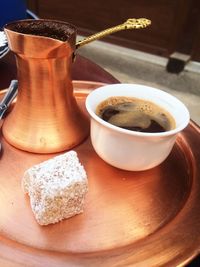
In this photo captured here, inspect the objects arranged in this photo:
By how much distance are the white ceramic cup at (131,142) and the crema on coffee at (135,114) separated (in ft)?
0.04

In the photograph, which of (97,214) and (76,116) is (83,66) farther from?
(97,214)

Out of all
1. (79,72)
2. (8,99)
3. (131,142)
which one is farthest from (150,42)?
(131,142)

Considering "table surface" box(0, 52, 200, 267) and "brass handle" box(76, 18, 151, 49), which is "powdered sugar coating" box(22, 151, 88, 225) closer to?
"brass handle" box(76, 18, 151, 49)

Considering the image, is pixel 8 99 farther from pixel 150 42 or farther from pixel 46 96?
pixel 150 42

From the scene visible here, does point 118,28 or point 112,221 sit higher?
point 118,28

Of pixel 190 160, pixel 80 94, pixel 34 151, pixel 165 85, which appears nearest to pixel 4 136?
pixel 34 151

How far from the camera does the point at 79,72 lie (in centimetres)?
81

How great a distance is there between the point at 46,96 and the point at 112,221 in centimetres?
21

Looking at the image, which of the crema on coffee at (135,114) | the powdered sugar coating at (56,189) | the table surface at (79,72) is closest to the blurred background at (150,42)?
the table surface at (79,72)

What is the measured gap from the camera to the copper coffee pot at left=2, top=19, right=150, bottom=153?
474 mm

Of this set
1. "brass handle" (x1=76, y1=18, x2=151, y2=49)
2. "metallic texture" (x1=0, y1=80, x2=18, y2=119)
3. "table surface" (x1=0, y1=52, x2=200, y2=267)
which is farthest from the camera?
"table surface" (x1=0, y1=52, x2=200, y2=267)

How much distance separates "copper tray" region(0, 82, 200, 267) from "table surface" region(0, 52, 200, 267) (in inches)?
10.7

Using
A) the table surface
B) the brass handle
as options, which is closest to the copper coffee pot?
the brass handle

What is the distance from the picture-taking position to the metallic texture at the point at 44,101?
0.47 m
